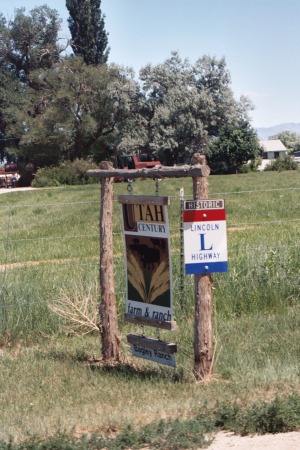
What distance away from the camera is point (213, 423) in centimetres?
655

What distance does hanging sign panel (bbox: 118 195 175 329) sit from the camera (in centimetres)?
838

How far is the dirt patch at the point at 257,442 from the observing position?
6008 mm

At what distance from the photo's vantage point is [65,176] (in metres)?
58.7

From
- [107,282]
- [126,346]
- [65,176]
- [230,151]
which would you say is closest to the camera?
[107,282]

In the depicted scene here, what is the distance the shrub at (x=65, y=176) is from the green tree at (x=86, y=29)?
49.8ft

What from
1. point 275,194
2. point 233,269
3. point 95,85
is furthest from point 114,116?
point 233,269

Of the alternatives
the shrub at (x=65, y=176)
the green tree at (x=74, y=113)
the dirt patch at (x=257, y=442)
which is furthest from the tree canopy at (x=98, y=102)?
the dirt patch at (x=257, y=442)

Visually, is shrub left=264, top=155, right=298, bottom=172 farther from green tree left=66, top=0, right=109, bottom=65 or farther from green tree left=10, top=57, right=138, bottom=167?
green tree left=66, top=0, right=109, bottom=65

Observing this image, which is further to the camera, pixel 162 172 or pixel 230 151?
pixel 230 151

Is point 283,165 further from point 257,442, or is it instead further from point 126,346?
point 257,442

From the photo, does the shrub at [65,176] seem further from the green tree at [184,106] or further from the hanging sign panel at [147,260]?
the hanging sign panel at [147,260]

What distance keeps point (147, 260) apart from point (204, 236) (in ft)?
3.03

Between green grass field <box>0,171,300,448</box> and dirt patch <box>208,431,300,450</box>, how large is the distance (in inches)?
10.1

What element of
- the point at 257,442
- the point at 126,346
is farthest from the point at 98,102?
the point at 257,442
